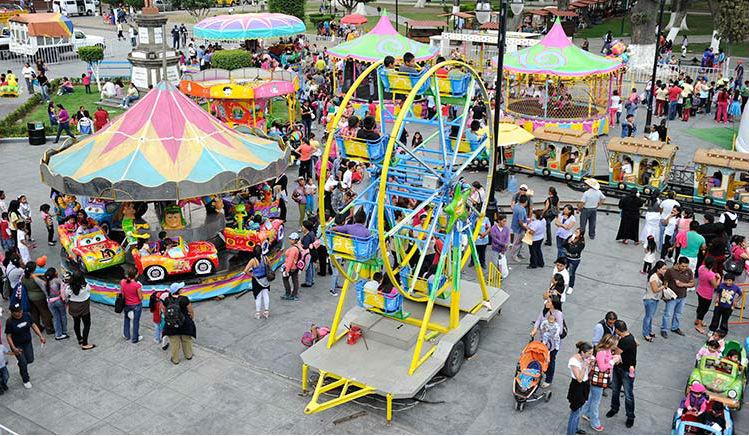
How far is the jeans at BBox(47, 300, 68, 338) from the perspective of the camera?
13062 millimetres

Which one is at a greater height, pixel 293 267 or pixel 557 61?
pixel 557 61

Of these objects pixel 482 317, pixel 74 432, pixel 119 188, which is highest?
pixel 119 188

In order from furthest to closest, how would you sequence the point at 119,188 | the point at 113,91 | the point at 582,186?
the point at 113,91 → the point at 582,186 → the point at 119,188

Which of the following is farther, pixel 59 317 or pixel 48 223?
pixel 48 223

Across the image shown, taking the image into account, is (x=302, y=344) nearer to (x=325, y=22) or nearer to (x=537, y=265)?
(x=537, y=265)

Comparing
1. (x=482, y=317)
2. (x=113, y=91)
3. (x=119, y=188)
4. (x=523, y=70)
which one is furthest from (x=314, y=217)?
(x=113, y=91)

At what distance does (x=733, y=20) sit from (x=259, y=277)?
30973 mm

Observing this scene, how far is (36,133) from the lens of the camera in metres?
26.4

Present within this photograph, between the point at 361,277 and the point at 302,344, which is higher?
the point at 361,277

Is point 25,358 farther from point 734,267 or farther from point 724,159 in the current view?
point 724,159

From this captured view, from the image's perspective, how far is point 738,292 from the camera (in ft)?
42.2

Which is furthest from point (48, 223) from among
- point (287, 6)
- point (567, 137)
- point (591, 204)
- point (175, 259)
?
point (287, 6)

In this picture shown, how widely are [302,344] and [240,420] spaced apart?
234 centimetres

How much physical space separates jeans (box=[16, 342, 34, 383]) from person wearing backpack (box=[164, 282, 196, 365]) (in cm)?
205
